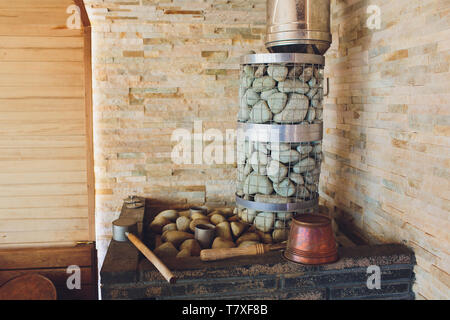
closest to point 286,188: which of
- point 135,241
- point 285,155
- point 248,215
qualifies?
point 285,155

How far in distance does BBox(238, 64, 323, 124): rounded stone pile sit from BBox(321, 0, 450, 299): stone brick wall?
32 centimetres

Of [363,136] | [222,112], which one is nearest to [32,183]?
[222,112]

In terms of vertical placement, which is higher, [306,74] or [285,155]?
[306,74]

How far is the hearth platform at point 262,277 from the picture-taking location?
1.84m

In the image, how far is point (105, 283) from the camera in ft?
5.94

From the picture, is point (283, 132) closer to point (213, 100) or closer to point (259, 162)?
point (259, 162)

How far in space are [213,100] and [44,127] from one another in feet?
4.03

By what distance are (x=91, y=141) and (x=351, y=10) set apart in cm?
193

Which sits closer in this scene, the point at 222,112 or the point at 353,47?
the point at 353,47

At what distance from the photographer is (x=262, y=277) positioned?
1916 millimetres

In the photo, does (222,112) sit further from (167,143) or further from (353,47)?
(353,47)

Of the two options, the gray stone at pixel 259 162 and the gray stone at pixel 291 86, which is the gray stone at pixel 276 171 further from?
the gray stone at pixel 291 86

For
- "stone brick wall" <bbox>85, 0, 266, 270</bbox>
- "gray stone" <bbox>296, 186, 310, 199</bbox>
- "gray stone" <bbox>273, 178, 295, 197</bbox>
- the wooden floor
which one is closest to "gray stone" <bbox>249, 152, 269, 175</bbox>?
"gray stone" <bbox>273, 178, 295, 197</bbox>

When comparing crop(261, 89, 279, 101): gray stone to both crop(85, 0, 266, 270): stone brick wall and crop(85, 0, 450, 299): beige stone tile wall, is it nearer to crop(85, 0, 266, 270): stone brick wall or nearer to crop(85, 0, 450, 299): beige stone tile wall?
crop(85, 0, 450, 299): beige stone tile wall
